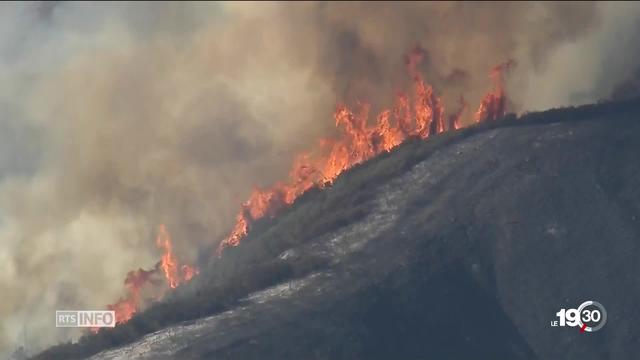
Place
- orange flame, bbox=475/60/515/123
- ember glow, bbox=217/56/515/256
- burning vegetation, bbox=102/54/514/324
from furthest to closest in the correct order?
1. burning vegetation, bbox=102/54/514/324
2. ember glow, bbox=217/56/515/256
3. orange flame, bbox=475/60/515/123

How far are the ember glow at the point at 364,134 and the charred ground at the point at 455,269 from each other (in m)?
18.5

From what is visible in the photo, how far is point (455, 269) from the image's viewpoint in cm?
13025

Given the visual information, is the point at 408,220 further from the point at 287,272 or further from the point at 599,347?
the point at 599,347

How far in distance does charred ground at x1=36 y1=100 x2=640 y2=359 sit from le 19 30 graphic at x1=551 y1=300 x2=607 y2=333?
914mm

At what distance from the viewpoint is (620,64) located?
6309 inches

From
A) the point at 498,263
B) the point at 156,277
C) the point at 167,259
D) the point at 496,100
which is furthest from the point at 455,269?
the point at 167,259

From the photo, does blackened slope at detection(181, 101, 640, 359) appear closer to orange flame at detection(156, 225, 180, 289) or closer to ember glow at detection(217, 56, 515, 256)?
ember glow at detection(217, 56, 515, 256)

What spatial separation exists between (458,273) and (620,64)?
4621cm

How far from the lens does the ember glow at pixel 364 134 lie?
16875cm

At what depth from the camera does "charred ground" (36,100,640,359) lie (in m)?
121

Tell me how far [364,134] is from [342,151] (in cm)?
397

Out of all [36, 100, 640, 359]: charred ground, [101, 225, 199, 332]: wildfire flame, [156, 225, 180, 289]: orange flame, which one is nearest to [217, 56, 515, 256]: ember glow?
[101, 225, 199, 332]: wildfire flame

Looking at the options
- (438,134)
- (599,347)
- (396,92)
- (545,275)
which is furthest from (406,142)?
(599,347)

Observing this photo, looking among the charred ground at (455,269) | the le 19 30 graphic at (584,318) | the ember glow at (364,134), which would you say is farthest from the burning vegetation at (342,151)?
the le 19 30 graphic at (584,318)
